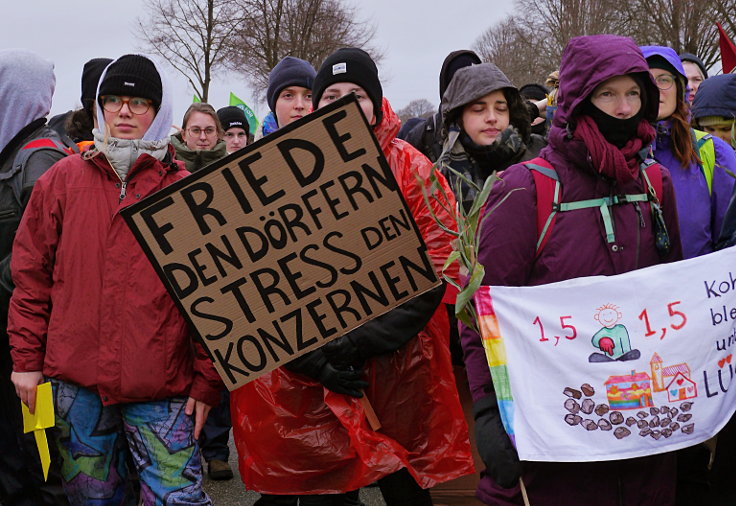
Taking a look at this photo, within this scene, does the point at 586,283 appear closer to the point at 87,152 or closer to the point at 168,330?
the point at 168,330

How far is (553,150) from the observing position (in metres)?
2.48

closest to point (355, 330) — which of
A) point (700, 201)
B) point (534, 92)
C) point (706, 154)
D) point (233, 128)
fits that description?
point (700, 201)

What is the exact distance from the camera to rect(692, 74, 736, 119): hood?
4.12 m

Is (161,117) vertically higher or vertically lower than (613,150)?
higher

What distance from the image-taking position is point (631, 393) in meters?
2.19

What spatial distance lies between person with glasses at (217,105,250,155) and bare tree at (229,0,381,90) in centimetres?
1475

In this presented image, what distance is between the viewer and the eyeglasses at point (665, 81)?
11.1 ft

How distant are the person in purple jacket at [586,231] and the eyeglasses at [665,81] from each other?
41.6 inches

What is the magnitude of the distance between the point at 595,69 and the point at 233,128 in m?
4.71

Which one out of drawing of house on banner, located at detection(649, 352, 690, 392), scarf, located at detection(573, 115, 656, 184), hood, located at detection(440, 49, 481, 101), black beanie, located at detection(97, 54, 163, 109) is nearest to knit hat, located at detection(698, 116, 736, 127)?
hood, located at detection(440, 49, 481, 101)

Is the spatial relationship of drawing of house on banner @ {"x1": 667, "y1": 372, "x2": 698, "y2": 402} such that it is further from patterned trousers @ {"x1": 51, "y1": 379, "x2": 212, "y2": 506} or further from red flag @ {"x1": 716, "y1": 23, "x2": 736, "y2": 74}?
red flag @ {"x1": 716, "y1": 23, "x2": 736, "y2": 74}

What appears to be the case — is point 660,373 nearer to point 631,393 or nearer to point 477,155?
point 631,393

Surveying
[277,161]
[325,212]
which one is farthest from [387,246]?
[277,161]

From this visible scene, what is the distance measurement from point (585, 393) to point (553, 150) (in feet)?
2.57
